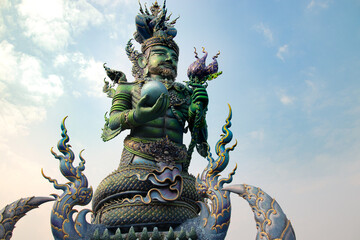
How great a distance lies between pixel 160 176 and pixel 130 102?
2.10 m

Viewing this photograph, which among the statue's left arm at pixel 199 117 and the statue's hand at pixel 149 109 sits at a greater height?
the statue's left arm at pixel 199 117

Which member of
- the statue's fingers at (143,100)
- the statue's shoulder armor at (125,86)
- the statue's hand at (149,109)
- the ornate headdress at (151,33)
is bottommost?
the statue's hand at (149,109)

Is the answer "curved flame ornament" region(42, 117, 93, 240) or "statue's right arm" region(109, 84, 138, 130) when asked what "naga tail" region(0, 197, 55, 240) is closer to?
"curved flame ornament" region(42, 117, 93, 240)

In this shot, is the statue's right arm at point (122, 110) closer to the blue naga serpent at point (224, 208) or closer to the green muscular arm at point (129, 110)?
the green muscular arm at point (129, 110)

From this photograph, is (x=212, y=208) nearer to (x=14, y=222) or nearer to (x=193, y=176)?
(x=193, y=176)

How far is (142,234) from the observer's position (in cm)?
588

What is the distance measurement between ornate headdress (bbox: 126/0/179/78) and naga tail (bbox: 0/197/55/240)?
345cm

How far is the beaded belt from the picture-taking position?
7.17 meters

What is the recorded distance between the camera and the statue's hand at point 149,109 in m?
6.70

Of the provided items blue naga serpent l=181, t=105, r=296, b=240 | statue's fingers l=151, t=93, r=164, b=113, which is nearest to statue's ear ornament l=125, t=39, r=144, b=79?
statue's fingers l=151, t=93, r=164, b=113

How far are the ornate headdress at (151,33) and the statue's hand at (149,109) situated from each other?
1.76 metres

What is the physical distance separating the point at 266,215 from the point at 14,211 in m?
4.26

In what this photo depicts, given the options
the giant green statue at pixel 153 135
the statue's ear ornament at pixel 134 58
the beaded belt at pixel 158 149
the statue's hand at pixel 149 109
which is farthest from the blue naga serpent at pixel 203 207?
the statue's ear ornament at pixel 134 58

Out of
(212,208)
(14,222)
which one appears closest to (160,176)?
(212,208)
